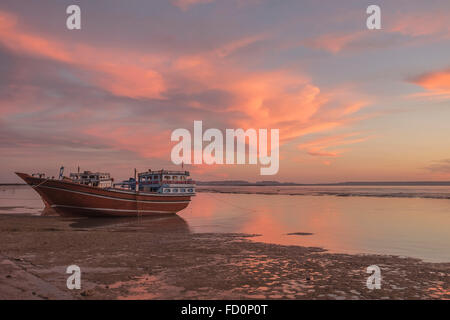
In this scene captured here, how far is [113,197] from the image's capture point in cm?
3434

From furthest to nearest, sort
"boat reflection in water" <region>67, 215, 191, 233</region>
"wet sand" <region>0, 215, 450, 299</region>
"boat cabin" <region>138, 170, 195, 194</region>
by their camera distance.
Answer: "boat cabin" <region>138, 170, 195, 194</region>, "boat reflection in water" <region>67, 215, 191, 233</region>, "wet sand" <region>0, 215, 450, 299</region>

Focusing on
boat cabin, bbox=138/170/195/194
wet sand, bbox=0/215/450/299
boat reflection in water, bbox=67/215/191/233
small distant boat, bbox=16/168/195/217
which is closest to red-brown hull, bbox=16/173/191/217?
small distant boat, bbox=16/168/195/217

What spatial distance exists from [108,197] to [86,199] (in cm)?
210

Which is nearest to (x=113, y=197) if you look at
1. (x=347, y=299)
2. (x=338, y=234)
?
(x=338, y=234)

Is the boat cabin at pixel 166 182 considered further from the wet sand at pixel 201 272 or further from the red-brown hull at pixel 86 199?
the wet sand at pixel 201 272

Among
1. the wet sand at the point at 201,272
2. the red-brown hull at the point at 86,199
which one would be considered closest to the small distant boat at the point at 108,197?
the red-brown hull at the point at 86,199

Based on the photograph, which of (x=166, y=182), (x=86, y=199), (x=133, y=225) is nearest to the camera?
(x=133, y=225)

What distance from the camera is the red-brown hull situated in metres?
33.0

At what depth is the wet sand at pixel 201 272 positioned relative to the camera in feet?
29.7

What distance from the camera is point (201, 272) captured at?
37.2ft

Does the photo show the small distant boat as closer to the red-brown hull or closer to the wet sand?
the red-brown hull

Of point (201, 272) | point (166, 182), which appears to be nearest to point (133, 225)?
point (166, 182)

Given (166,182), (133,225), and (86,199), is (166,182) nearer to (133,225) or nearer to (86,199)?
(86,199)
